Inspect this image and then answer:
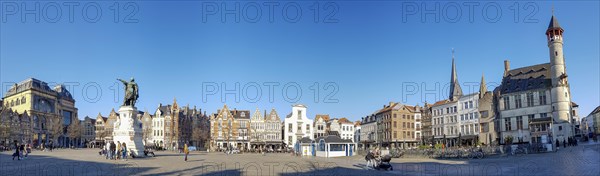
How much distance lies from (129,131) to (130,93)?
3.47 meters

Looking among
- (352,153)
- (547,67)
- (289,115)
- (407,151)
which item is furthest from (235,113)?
(547,67)

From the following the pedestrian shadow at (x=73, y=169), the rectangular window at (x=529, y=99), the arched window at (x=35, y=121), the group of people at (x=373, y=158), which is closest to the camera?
the pedestrian shadow at (x=73, y=169)

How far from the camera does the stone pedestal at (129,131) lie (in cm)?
3372

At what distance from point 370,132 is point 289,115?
66.5 feet

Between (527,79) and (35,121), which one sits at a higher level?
(527,79)

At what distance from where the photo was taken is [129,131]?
33.8 meters

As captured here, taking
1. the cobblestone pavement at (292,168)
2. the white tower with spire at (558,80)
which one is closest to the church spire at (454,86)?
the white tower with spire at (558,80)

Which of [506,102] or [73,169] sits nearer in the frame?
[73,169]

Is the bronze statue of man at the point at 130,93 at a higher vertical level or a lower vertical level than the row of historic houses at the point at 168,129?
higher

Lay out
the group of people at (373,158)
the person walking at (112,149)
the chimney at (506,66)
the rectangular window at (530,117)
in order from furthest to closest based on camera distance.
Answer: the chimney at (506,66) < the rectangular window at (530,117) < the person walking at (112,149) < the group of people at (373,158)

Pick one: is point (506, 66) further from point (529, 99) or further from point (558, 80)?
point (558, 80)

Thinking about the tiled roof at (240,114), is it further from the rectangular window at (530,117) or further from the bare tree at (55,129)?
the rectangular window at (530,117)

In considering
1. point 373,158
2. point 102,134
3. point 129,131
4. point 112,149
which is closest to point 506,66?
point 373,158

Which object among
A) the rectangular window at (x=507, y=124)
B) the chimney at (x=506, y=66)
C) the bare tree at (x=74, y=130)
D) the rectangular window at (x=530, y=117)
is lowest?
the bare tree at (x=74, y=130)
